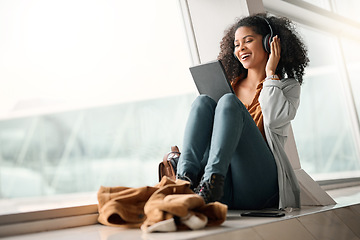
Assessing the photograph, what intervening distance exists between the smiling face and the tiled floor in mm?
811

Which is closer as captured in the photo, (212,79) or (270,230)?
(270,230)

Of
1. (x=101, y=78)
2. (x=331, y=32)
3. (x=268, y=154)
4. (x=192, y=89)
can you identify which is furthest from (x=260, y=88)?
(x=331, y=32)

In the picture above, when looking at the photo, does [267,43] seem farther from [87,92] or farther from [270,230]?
[87,92]

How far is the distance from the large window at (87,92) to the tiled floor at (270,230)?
1.12 metres

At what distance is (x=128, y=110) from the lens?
337cm

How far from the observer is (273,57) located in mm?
2098

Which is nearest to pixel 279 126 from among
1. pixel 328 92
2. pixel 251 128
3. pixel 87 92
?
pixel 251 128

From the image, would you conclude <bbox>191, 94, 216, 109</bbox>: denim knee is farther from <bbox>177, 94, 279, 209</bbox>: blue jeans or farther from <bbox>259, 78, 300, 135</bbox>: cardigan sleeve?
<bbox>259, 78, 300, 135</bbox>: cardigan sleeve

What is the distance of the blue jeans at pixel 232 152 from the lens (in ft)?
5.34

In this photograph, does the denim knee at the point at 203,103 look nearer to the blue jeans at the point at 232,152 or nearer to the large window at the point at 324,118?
the blue jeans at the point at 232,152

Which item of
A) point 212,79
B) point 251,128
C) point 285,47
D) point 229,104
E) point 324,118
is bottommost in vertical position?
point 324,118

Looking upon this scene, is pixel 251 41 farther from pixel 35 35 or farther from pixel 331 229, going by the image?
pixel 35 35

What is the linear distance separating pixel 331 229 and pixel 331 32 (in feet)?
9.71

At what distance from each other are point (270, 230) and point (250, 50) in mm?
1076
